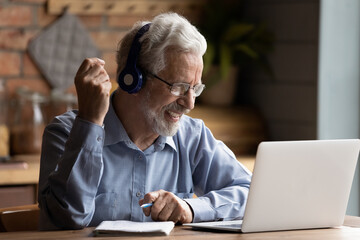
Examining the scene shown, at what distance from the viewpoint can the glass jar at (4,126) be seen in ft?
10.6

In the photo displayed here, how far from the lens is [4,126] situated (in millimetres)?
3258

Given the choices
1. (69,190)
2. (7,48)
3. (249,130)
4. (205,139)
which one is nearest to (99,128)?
(69,190)

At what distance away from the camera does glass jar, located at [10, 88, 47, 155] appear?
331cm

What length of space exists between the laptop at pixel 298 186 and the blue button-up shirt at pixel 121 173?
0.27 meters

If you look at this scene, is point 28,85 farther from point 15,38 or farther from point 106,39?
point 106,39

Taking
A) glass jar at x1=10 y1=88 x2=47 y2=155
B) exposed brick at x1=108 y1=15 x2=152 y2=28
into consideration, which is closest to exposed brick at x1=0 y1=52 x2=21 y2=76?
glass jar at x1=10 y1=88 x2=47 y2=155

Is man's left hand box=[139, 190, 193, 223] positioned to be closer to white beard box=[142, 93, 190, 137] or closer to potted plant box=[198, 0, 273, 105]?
white beard box=[142, 93, 190, 137]

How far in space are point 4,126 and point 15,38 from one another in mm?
441

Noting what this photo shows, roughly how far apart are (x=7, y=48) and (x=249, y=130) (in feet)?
4.40

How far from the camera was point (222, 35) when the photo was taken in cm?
372

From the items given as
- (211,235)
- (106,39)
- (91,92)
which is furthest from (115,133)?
(106,39)

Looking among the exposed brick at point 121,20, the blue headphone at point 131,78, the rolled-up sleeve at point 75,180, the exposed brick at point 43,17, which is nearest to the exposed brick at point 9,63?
the exposed brick at point 43,17

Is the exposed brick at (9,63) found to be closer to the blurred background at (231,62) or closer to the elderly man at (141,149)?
the blurred background at (231,62)

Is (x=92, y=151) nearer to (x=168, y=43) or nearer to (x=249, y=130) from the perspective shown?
(x=168, y=43)
